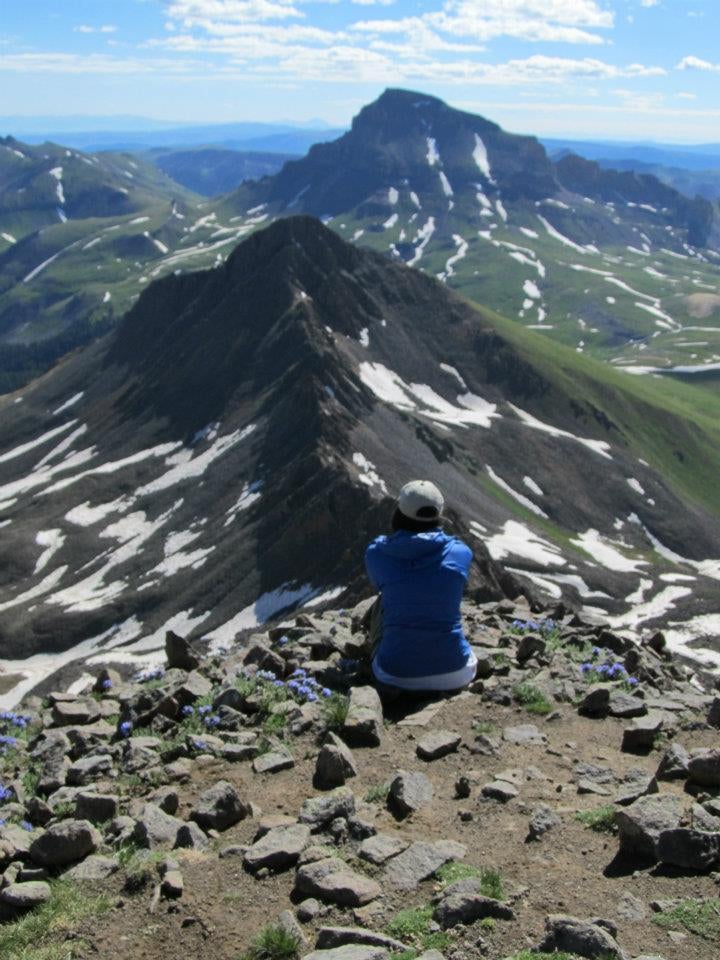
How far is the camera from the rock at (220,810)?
52.4 feet

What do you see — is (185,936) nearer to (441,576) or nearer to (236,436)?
(441,576)

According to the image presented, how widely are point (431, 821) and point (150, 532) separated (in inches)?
4808

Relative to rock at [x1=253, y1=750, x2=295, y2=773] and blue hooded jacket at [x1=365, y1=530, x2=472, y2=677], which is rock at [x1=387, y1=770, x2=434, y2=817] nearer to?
rock at [x1=253, y1=750, x2=295, y2=773]

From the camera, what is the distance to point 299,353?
16275 cm

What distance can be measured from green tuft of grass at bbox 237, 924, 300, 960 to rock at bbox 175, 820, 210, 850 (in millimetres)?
3101

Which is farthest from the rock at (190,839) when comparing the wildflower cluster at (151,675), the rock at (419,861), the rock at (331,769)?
the wildflower cluster at (151,675)

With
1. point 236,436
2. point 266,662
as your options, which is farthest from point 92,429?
point 266,662

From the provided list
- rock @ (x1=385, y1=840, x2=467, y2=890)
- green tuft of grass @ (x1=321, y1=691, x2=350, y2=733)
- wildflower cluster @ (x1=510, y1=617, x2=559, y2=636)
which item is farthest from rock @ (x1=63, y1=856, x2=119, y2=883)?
wildflower cluster @ (x1=510, y1=617, x2=559, y2=636)

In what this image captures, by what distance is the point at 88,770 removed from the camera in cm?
1859

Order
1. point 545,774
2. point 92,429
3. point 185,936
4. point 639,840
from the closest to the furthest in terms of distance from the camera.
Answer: point 185,936
point 639,840
point 545,774
point 92,429

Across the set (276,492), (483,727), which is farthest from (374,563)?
(276,492)

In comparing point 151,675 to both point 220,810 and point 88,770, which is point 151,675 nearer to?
point 88,770

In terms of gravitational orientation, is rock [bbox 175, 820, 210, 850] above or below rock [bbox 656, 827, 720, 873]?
below

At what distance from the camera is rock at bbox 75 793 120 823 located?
647 inches
